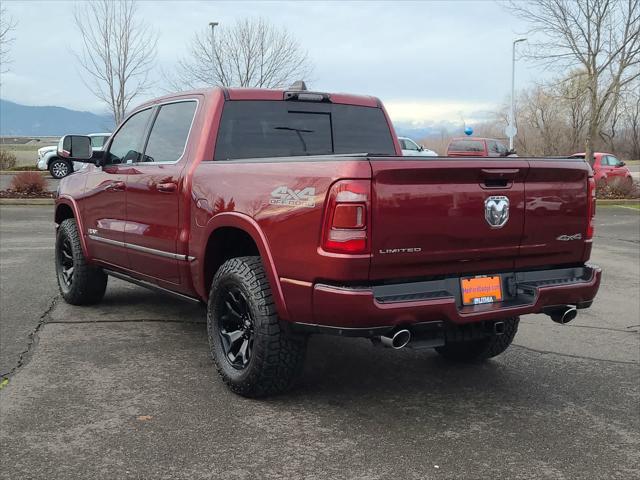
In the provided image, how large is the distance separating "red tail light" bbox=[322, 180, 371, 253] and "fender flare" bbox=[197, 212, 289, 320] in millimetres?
500

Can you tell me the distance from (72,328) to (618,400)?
4.13 meters

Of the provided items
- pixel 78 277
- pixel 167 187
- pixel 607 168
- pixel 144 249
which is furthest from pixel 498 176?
pixel 607 168

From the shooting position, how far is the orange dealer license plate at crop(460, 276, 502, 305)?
348 centimetres

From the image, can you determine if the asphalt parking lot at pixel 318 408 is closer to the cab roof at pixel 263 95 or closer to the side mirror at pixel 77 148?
the side mirror at pixel 77 148

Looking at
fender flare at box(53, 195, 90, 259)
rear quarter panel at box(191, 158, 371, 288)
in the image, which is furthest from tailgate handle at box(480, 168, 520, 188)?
fender flare at box(53, 195, 90, 259)

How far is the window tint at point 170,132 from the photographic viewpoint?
4.62 meters

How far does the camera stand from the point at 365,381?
169 inches

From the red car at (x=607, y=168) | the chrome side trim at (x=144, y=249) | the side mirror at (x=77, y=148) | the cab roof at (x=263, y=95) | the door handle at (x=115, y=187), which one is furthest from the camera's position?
the red car at (x=607, y=168)

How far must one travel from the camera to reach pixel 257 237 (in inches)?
143

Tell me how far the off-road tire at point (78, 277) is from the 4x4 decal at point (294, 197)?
3.07 metres

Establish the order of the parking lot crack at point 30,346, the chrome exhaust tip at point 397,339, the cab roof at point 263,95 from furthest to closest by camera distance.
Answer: the cab roof at point 263,95, the parking lot crack at point 30,346, the chrome exhaust tip at point 397,339

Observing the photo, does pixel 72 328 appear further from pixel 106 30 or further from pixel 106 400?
pixel 106 30

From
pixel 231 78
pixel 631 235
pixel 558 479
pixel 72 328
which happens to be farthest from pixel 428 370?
pixel 231 78

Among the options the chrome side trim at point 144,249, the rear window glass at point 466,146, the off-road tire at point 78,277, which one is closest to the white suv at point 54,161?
the rear window glass at point 466,146
